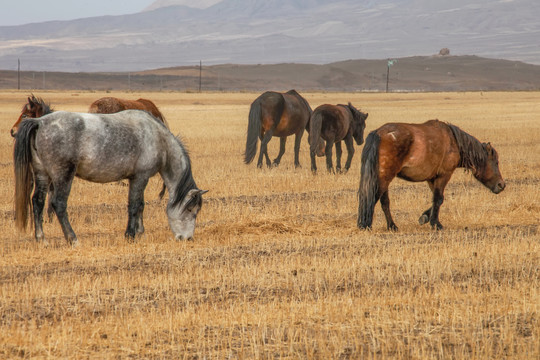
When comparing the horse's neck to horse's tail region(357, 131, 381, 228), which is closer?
the horse's neck

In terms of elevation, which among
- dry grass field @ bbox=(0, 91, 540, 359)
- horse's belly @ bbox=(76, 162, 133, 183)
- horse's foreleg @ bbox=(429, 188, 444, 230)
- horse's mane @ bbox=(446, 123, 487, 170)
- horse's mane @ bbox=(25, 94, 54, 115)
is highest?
horse's mane @ bbox=(25, 94, 54, 115)

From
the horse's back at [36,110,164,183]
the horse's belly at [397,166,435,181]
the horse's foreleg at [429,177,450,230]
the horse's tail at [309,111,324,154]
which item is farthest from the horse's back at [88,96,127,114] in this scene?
the horse's foreleg at [429,177,450,230]

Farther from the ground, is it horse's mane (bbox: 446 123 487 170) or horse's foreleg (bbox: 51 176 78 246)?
horse's mane (bbox: 446 123 487 170)

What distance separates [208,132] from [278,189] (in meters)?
16.3

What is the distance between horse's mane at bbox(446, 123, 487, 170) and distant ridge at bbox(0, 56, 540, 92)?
95336 mm

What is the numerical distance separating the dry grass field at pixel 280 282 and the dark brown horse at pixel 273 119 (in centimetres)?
393

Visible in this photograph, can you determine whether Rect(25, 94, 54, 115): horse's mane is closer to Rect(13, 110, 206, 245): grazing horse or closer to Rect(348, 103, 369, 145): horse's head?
Rect(13, 110, 206, 245): grazing horse

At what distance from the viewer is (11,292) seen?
7.62m

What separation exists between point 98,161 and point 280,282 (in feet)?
10.4

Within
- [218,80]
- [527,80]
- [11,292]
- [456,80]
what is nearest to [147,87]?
[218,80]

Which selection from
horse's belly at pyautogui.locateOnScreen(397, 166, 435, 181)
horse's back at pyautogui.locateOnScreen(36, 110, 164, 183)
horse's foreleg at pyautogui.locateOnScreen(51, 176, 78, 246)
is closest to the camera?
horse's back at pyautogui.locateOnScreen(36, 110, 164, 183)

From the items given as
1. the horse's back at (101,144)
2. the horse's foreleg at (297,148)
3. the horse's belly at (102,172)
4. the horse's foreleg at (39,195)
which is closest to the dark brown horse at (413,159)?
the horse's back at (101,144)

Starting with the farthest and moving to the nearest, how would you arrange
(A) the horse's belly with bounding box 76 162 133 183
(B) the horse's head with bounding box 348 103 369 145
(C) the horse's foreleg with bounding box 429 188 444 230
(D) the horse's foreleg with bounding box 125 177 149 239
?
1. (B) the horse's head with bounding box 348 103 369 145
2. (C) the horse's foreleg with bounding box 429 188 444 230
3. (D) the horse's foreleg with bounding box 125 177 149 239
4. (A) the horse's belly with bounding box 76 162 133 183

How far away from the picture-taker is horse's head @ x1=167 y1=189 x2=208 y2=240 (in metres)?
10.3
